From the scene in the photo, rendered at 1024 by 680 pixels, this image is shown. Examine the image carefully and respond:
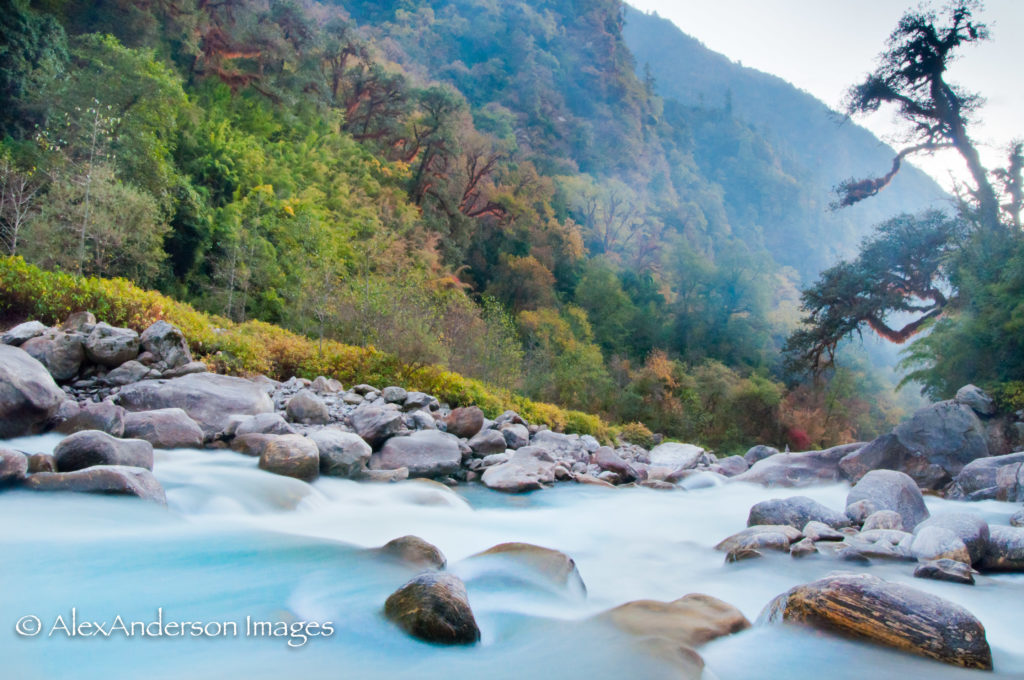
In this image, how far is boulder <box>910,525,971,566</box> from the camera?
4.69m

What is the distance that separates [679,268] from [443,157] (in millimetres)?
15126

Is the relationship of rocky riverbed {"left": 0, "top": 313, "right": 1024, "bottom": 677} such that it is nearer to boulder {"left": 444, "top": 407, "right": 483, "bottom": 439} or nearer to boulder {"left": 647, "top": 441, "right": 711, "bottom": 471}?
boulder {"left": 444, "top": 407, "right": 483, "bottom": 439}

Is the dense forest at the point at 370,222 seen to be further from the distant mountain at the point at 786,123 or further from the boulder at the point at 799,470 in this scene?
the distant mountain at the point at 786,123

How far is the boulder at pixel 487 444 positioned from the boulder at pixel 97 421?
4.42 meters

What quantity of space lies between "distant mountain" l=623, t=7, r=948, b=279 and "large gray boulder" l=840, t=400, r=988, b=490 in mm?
67044

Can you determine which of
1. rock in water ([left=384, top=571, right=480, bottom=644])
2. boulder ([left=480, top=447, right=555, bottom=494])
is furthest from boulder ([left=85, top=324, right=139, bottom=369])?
rock in water ([left=384, top=571, right=480, bottom=644])

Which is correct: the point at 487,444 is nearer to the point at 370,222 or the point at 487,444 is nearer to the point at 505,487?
the point at 505,487

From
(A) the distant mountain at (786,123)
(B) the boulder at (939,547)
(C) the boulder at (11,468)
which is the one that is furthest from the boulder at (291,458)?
(A) the distant mountain at (786,123)

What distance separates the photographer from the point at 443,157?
29.7m

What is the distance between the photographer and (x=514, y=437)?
10.1 meters

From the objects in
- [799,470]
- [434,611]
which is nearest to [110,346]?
[434,611]

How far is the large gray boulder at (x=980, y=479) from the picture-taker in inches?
306

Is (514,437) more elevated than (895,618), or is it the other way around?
(895,618)

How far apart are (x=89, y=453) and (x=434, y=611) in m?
3.58
